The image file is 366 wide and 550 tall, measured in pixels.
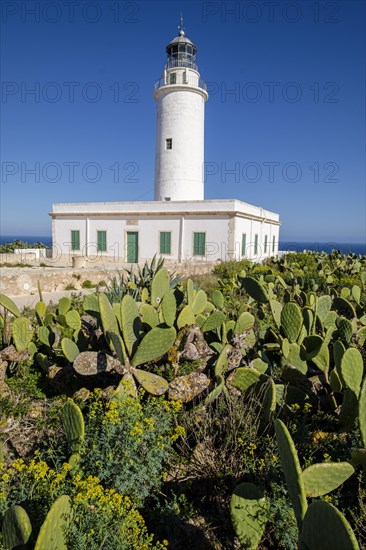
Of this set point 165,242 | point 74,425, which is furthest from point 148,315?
point 165,242

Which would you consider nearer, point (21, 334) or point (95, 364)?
point (95, 364)

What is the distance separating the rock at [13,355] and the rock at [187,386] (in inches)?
71.9

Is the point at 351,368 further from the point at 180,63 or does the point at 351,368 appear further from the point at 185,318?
the point at 180,63

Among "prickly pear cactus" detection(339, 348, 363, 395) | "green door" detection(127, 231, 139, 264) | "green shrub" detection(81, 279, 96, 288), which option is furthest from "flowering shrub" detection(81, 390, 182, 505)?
"green door" detection(127, 231, 139, 264)

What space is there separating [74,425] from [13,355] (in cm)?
188

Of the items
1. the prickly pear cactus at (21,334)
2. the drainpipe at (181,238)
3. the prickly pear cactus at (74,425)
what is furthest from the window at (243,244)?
the prickly pear cactus at (74,425)

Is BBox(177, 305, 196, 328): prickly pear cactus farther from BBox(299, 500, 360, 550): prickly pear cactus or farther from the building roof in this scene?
the building roof

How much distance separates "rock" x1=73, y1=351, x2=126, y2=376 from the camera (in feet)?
10.7

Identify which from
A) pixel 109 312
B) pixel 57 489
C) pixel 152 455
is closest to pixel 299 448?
pixel 152 455

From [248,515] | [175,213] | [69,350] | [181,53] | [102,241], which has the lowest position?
[248,515]

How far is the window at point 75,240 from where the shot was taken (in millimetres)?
20719

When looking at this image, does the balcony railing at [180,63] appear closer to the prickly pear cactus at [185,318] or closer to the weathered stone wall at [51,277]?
the weathered stone wall at [51,277]

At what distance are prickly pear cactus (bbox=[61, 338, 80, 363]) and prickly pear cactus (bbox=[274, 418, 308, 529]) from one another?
7.66 ft

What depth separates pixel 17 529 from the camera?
5.62ft
